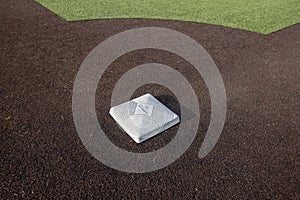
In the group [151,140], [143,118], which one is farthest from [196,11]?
[151,140]

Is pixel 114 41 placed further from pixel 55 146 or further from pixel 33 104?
pixel 55 146

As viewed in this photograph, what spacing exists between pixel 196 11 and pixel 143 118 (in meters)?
4.73

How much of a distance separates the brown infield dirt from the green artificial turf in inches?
41.7

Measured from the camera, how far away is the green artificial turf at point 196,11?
5830mm

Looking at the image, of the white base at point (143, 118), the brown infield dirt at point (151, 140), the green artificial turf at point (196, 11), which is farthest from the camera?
the green artificial turf at point (196, 11)

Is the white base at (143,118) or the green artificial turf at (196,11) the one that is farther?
the green artificial turf at (196,11)

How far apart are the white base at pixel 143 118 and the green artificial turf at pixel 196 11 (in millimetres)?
3598

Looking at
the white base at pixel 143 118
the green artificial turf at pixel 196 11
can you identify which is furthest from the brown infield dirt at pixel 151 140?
the green artificial turf at pixel 196 11

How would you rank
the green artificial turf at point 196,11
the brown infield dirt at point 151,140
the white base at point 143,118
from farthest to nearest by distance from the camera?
the green artificial turf at point 196,11 → the white base at point 143,118 → the brown infield dirt at point 151,140

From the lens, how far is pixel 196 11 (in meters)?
6.46

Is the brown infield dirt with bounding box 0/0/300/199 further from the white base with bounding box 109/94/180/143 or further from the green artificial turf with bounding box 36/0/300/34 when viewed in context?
the green artificial turf with bounding box 36/0/300/34

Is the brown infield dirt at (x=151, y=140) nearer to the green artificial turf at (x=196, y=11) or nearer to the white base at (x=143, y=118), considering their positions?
the white base at (x=143, y=118)

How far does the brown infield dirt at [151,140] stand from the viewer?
216 cm

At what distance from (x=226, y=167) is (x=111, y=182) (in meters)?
1.14
